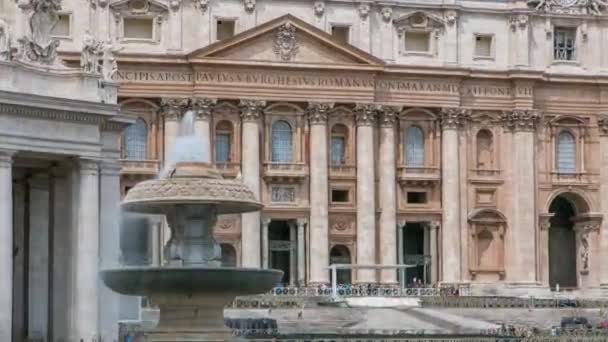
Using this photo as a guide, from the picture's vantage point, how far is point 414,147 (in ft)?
302

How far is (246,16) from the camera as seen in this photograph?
8919 cm

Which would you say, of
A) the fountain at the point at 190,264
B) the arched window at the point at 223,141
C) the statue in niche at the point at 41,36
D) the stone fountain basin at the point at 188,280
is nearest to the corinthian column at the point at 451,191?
the arched window at the point at 223,141

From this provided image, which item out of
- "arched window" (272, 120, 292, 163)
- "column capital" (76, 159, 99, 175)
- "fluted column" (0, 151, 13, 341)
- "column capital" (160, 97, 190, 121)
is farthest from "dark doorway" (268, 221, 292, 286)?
"fluted column" (0, 151, 13, 341)

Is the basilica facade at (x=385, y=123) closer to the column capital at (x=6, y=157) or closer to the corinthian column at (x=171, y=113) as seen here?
the corinthian column at (x=171, y=113)

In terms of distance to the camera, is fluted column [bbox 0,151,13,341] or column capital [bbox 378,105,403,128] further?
column capital [bbox 378,105,403,128]

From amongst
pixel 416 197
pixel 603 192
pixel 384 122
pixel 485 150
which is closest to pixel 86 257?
pixel 384 122

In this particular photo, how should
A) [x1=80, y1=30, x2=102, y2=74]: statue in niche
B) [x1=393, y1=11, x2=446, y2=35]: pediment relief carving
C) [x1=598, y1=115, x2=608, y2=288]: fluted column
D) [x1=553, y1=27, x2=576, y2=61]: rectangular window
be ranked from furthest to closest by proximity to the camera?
[x1=553, y1=27, x2=576, y2=61]: rectangular window < [x1=598, y1=115, x2=608, y2=288]: fluted column < [x1=393, y1=11, x2=446, y2=35]: pediment relief carving < [x1=80, y1=30, x2=102, y2=74]: statue in niche

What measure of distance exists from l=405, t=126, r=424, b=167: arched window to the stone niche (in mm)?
4374

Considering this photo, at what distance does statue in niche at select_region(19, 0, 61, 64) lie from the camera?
45.8 metres

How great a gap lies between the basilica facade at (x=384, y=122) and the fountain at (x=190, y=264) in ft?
166

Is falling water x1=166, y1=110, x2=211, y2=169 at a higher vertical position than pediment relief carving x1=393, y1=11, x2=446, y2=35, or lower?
lower

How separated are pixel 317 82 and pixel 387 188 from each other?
7.19m

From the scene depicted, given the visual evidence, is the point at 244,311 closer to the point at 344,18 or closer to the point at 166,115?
the point at 166,115

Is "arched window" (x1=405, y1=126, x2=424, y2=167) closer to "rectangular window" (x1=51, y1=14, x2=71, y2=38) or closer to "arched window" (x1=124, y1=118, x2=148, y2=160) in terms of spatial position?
"arched window" (x1=124, y1=118, x2=148, y2=160)
